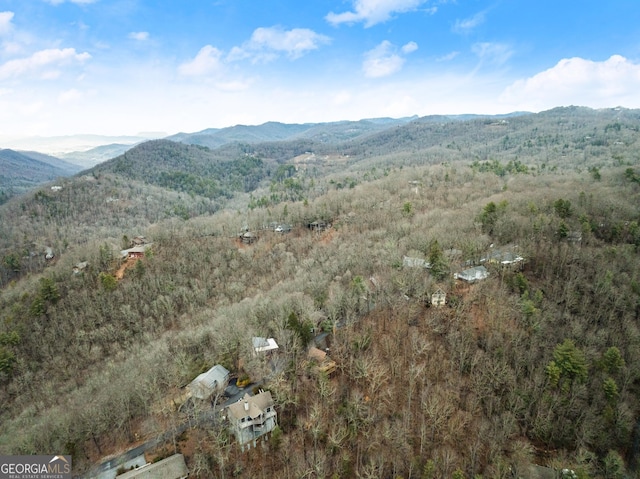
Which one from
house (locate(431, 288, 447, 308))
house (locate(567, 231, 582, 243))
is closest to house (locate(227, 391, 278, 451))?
house (locate(431, 288, 447, 308))

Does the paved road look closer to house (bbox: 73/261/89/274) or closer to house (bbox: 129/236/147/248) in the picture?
house (bbox: 73/261/89/274)

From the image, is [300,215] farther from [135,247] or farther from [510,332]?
[510,332]

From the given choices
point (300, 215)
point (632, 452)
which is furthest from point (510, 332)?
point (300, 215)

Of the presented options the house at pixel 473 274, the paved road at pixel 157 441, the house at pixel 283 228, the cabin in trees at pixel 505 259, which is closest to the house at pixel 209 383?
the paved road at pixel 157 441

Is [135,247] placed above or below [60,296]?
above

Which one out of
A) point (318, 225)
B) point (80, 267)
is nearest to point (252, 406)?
point (80, 267)
